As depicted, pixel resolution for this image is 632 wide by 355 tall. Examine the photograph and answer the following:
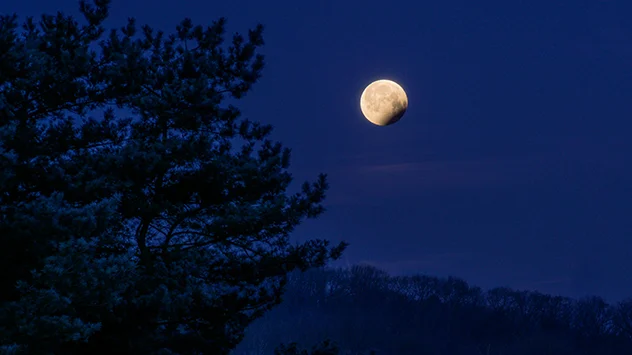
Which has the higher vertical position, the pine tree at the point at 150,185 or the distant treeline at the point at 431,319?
the distant treeline at the point at 431,319

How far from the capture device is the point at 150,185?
20.0 metres

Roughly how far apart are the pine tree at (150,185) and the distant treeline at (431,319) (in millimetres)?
74304

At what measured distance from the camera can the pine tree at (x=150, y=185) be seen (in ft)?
51.2

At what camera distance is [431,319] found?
336ft

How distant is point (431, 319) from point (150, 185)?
86.0m

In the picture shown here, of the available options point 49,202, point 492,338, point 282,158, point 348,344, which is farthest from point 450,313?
point 49,202

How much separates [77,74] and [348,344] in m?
91.3

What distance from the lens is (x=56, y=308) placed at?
13.3 metres

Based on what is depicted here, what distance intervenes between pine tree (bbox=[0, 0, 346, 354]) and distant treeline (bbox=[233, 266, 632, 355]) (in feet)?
244

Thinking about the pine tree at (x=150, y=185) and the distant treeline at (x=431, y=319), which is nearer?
the pine tree at (x=150, y=185)

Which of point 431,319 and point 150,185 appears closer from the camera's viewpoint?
point 150,185

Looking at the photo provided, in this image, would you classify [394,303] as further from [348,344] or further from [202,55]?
[202,55]

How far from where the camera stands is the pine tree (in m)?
15.6

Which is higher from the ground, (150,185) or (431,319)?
(431,319)
